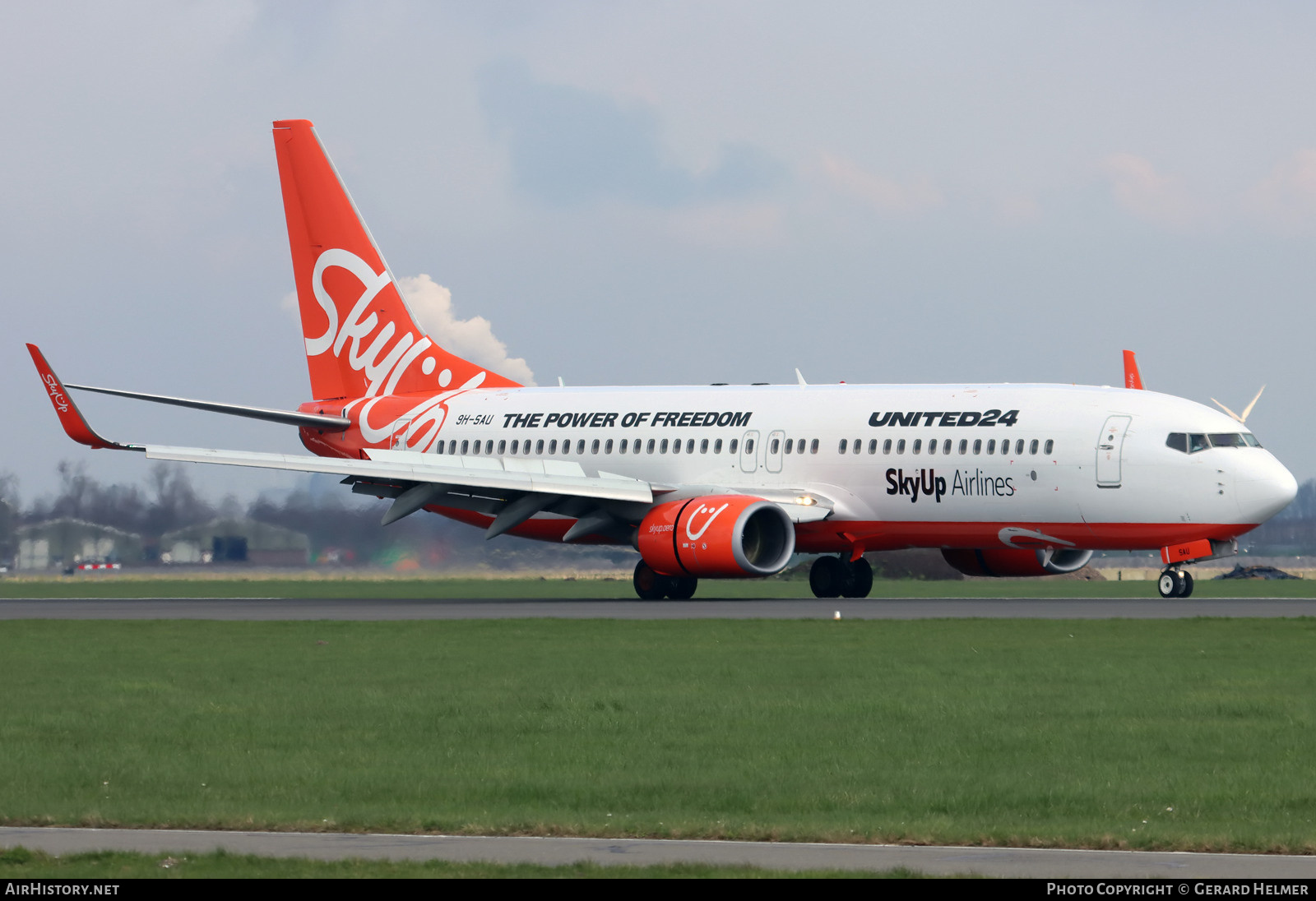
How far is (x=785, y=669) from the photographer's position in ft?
76.5

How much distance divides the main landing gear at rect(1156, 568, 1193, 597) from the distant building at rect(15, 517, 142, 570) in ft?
95.7

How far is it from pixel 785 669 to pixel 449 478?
63.9ft

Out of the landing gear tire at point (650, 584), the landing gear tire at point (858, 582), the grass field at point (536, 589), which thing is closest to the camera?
the landing gear tire at point (858, 582)

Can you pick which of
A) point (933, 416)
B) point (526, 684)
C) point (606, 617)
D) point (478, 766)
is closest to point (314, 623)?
point (606, 617)

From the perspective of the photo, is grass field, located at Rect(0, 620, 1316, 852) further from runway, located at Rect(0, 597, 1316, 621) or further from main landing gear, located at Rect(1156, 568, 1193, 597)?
main landing gear, located at Rect(1156, 568, 1193, 597)

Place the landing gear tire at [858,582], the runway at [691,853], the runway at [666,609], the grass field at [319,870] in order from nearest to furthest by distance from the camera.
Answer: the grass field at [319,870]
the runway at [691,853]
the runway at [666,609]
the landing gear tire at [858,582]

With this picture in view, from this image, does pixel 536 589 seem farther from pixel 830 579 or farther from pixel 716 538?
pixel 716 538

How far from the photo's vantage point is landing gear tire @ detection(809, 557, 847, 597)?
1704 inches

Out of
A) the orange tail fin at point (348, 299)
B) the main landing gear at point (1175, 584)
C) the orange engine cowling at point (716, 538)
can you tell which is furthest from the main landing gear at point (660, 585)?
the main landing gear at point (1175, 584)

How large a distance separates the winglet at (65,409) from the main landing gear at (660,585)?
12.0 m

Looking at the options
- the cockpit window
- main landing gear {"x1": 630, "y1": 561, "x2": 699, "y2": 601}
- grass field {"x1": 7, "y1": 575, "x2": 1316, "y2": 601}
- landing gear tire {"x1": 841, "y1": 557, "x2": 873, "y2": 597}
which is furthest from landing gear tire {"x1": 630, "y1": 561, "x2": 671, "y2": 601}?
the cockpit window

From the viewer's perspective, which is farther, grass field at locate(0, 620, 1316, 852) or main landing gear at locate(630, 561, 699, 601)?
main landing gear at locate(630, 561, 699, 601)

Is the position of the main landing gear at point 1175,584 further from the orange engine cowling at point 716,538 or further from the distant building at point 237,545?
the distant building at point 237,545

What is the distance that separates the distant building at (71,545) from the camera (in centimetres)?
5478
